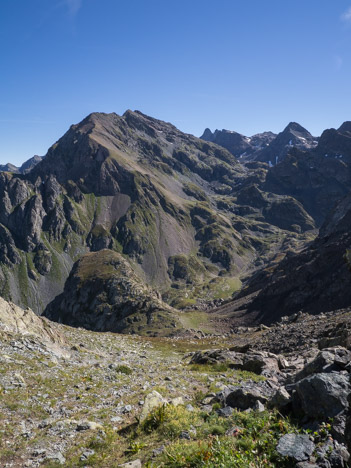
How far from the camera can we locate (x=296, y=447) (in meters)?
9.21

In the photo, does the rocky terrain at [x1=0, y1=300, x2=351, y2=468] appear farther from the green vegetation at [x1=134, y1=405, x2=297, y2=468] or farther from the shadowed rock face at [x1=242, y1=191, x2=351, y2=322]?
the shadowed rock face at [x1=242, y1=191, x2=351, y2=322]

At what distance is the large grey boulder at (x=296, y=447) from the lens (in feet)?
29.2

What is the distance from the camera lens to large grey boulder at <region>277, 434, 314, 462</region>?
8.91 meters

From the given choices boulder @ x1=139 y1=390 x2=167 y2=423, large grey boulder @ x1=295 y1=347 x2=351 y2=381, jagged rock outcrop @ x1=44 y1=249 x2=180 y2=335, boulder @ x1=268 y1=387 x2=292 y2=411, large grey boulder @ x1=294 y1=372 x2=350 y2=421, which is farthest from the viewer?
jagged rock outcrop @ x1=44 y1=249 x2=180 y2=335

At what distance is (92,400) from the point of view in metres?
18.4

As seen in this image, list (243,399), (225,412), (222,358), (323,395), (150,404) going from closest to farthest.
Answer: (323,395) → (225,412) → (150,404) → (243,399) → (222,358)

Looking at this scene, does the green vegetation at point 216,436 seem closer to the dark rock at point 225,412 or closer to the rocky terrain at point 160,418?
the rocky terrain at point 160,418

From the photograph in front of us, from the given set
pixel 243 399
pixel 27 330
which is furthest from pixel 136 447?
pixel 27 330

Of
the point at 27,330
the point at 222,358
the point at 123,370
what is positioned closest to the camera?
the point at 123,370

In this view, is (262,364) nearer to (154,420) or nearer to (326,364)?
(326,364)

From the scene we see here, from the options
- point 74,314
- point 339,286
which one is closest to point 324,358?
point 339,286

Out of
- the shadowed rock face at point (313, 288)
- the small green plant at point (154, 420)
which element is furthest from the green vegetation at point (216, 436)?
the shadowed rock face at point (313, 288)

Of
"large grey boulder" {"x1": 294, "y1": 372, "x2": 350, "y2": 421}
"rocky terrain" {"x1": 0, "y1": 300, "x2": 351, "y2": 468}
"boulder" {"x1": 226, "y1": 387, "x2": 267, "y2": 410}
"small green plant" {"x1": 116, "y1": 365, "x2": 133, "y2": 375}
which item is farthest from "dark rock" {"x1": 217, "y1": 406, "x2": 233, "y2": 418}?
"small green plant" {"x1": 116, "y1": 365, "x2": 133, "y2": 375}

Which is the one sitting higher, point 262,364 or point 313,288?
point 262,364
